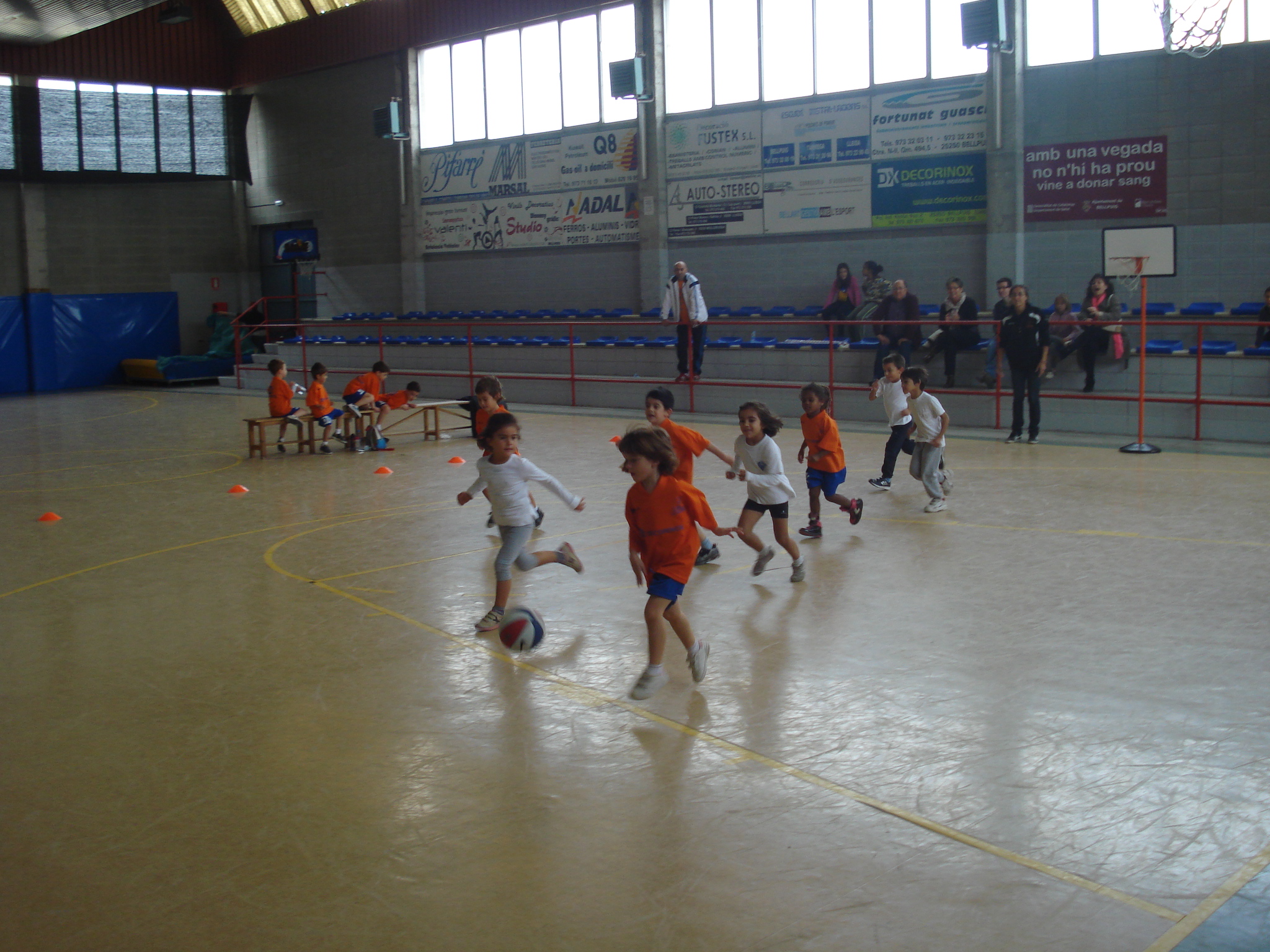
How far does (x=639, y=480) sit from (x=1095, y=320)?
37.6 ft

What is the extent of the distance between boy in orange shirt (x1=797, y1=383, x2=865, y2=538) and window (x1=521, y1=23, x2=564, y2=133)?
56.5 feet

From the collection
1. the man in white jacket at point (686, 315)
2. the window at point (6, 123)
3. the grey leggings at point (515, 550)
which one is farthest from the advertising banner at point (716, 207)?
the window at point (6, 123)

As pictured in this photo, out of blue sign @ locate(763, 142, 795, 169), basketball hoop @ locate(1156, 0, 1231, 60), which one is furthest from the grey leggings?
blue sign @ locate(763, 142, 795, 169)

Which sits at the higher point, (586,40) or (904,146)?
(586,40)

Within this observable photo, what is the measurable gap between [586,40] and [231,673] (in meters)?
20.2

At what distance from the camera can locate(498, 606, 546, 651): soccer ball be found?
5.98 m

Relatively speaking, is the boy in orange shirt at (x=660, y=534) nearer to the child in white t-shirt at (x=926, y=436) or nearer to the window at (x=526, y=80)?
the child in white t-shirt at (x=926, y=436)

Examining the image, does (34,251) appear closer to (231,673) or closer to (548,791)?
(231,673)

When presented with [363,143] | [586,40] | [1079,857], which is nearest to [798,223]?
[586,40]

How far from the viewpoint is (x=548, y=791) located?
4578 millimetres

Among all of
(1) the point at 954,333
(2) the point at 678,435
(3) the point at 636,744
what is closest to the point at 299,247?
(1) the point at 954,333

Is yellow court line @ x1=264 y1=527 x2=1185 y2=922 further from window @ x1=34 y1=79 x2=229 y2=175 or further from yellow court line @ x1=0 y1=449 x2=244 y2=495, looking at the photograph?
window @ x1=34 y1=79 x2=229 y2=175

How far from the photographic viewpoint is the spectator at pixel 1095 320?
15.5m

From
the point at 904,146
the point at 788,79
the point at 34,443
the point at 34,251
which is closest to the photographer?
the point at 34,443
